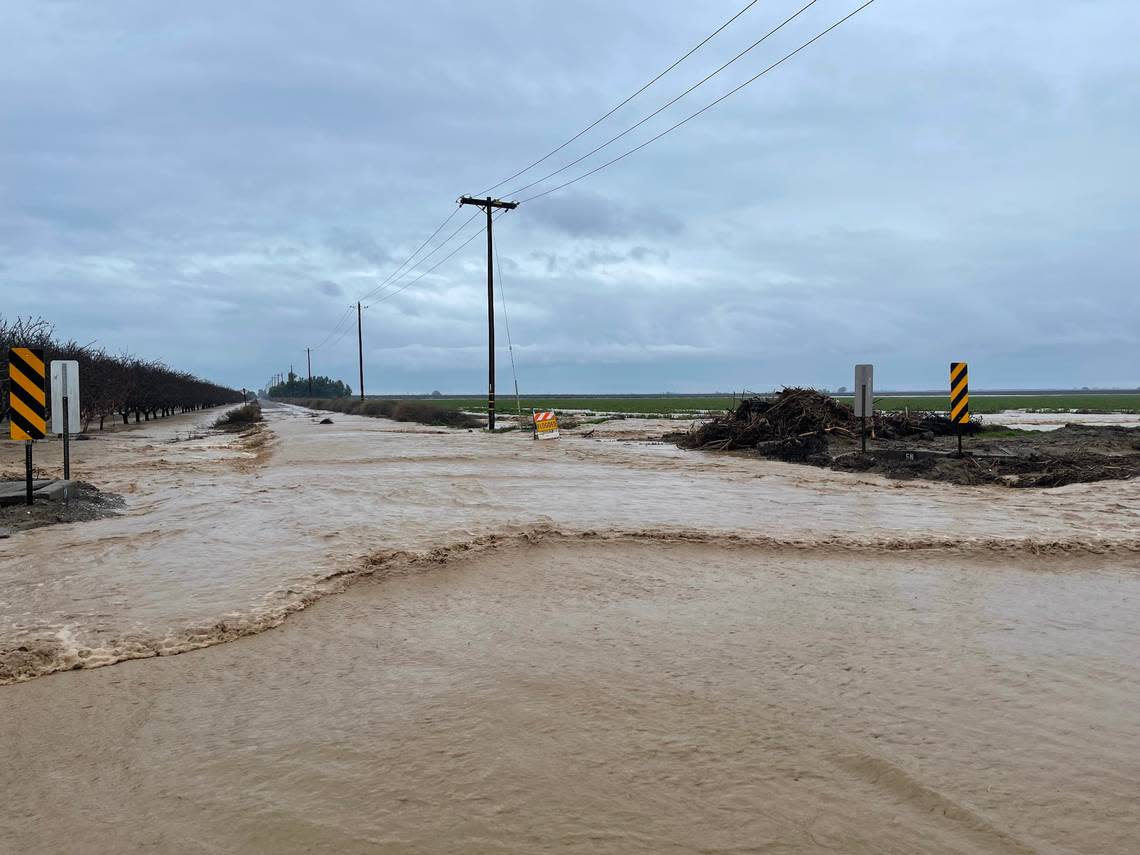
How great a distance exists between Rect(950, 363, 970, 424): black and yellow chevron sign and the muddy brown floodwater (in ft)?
24.8

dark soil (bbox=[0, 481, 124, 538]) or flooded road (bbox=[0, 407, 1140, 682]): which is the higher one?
dark soil (bbox=[0, 481, 124, 538])

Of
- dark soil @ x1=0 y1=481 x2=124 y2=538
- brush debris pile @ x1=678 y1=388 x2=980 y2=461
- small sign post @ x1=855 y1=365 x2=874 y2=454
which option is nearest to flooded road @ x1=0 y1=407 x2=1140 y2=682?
dark soil @ x1=0 y1=481 x2=124 y2=538

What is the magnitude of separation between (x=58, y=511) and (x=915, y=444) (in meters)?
19.7

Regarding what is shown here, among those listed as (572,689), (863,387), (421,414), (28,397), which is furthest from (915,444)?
(421,414)

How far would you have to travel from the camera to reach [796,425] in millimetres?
23062

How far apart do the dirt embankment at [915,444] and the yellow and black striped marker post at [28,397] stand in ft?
47.0

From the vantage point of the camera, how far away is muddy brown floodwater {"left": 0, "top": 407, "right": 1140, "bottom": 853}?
297 cm

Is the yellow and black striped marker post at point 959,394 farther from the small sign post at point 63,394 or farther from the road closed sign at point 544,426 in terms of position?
the small sign post at point 63,394

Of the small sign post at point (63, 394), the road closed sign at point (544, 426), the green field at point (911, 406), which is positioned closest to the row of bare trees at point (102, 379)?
the small sign post at point (63, 394)

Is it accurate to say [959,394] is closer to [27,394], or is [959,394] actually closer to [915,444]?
[915,444]

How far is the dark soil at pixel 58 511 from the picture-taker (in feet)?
31.2

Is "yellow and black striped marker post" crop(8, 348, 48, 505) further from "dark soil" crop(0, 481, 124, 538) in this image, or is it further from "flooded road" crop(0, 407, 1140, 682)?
"flooded road" crop(0, 407, 1140, 682)

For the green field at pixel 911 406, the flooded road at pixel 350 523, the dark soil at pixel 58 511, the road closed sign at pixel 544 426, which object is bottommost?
the flooded road at pixel 350 523

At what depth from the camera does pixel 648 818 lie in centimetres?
296
